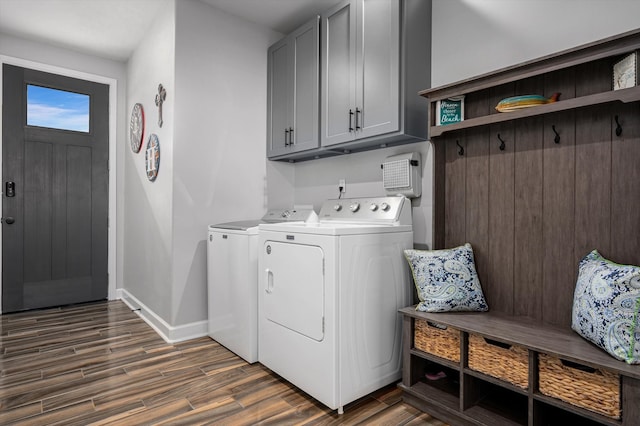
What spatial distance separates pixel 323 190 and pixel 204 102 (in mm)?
1206

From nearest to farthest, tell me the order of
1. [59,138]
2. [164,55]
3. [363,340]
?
[363,340] < [164,55] < [59,138]

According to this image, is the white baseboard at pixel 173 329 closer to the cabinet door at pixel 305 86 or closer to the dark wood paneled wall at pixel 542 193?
the cabinet door at pixel 305 86

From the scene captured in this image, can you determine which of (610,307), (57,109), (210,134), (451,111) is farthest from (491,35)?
(57,109)

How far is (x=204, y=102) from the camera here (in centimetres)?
293

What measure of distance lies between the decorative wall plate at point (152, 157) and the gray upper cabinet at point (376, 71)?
1.52m

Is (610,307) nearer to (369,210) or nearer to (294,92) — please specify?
(369,210)

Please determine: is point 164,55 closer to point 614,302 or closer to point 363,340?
point 363,340

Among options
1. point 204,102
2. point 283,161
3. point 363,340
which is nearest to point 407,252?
point 363,340

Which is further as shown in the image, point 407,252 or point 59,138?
point 59,138

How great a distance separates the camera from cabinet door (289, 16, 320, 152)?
8.96 feet

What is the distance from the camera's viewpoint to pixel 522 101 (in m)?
1.72

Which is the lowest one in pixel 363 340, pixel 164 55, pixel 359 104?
pixel 363 340

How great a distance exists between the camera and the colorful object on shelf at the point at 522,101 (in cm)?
169

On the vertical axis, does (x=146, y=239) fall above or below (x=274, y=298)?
above
